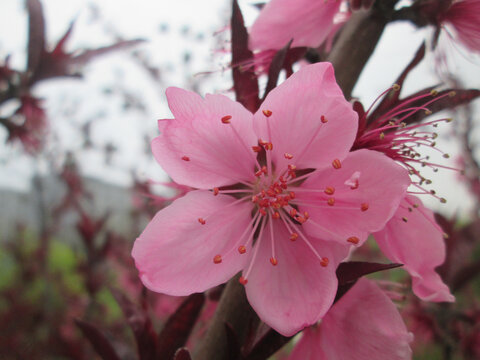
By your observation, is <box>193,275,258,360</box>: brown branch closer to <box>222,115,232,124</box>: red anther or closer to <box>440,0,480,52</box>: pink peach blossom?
<box>222,115,232,124</box>: red anther

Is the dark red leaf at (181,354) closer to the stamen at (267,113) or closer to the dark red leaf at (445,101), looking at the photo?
the stamen at (267,113)

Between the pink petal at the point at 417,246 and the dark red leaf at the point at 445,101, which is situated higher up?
the dark red leaf at the point at 445,101

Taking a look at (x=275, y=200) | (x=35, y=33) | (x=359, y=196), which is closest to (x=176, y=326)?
(x=275, y=200)

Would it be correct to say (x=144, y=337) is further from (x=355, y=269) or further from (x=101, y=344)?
(x=355, y=269)

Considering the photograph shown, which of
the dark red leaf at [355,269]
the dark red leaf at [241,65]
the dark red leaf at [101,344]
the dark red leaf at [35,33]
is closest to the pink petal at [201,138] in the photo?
the dark red leaf at [241,65]

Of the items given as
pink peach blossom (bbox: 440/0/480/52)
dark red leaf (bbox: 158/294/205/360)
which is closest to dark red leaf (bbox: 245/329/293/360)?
dark red leaf (bbox: 158/294/205/360)

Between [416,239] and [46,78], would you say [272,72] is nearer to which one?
[416,239]

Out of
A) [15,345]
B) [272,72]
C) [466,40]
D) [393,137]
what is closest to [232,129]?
[272,72]
